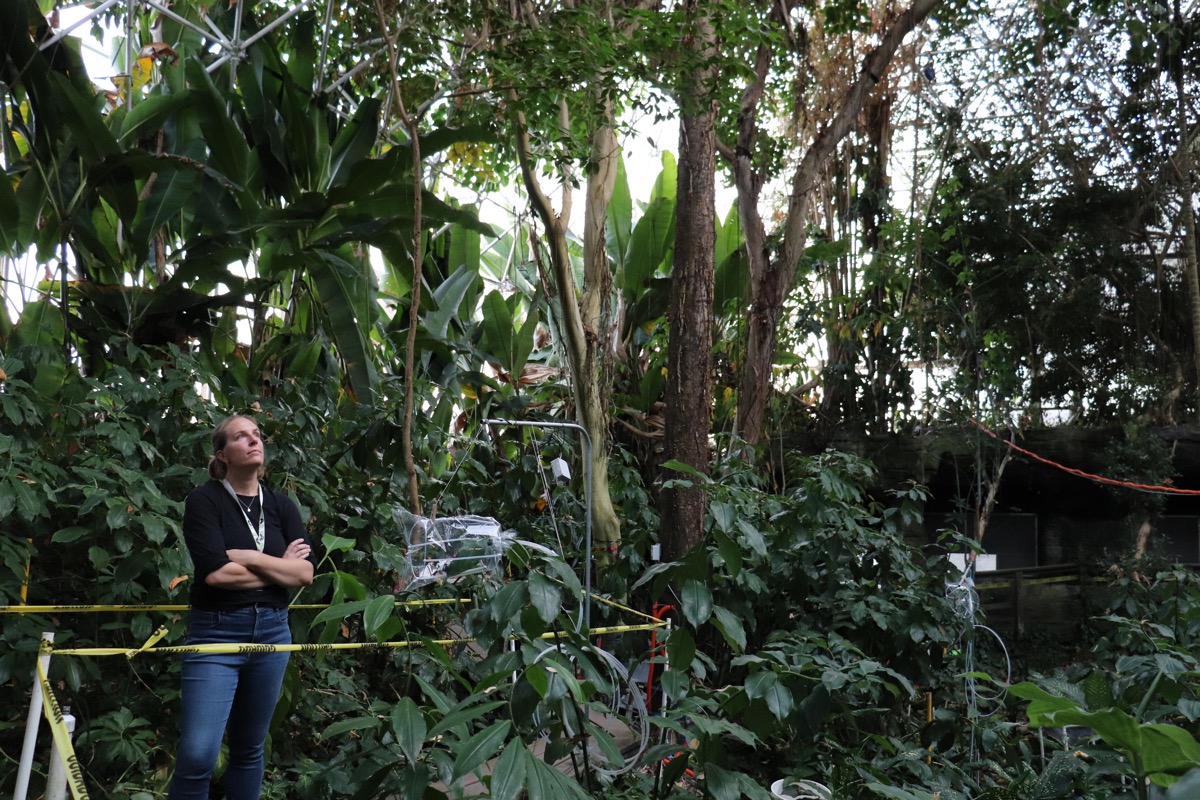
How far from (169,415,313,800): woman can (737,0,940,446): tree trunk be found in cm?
367

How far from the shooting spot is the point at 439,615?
414cm

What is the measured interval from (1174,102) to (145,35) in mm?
7974

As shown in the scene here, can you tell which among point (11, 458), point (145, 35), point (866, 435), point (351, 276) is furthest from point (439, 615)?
point (866, 435)

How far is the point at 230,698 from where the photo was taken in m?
2.67

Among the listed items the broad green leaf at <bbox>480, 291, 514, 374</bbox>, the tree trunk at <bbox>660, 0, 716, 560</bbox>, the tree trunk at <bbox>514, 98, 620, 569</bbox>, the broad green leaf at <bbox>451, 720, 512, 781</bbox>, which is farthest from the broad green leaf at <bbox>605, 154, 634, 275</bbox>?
the broad green leaf at <bbox>451, 720, 512, 781</bbox>

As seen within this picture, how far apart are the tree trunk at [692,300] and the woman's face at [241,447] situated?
8.80ft

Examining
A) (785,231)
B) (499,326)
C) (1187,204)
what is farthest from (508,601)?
(1187,204)

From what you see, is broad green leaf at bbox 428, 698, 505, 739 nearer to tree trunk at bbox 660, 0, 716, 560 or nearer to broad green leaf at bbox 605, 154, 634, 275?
tree trunk at bbox 660, 0, 716, 560

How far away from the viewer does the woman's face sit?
280 centimetres

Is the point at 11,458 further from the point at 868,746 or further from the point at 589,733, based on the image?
the point at 868,746

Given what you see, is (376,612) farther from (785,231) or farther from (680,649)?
(785,231)

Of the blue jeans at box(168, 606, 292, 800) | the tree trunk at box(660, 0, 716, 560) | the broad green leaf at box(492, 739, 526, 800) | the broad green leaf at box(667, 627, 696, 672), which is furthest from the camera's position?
the tree trunk at box(660, 0, 716, 560)

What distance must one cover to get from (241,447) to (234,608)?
0.43 meters

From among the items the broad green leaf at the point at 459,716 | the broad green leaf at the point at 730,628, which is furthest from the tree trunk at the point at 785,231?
the broad green leaf at the point at 459,716
